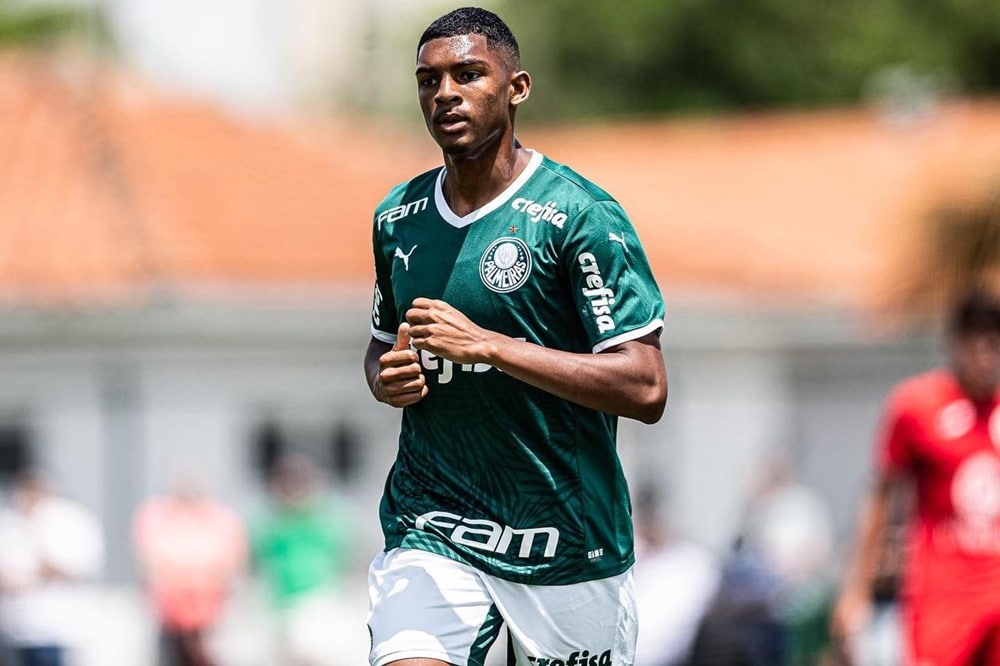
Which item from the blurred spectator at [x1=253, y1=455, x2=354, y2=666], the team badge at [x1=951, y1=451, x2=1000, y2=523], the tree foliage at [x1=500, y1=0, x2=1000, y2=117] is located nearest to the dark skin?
the team badge at [x1=951, y1=451, x2=1000, y2=523]

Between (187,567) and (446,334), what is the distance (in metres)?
10.9

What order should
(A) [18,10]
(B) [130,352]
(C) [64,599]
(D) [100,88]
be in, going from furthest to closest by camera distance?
(A) [18,10]
(D) [100,88]
(B) [130,352]
(C) [64,599]

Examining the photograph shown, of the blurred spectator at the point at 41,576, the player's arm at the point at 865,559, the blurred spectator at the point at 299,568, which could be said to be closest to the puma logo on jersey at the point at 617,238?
the player's arm at the point at 865,559

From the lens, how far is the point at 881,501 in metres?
8.58

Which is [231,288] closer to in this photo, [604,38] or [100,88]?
[100,88]

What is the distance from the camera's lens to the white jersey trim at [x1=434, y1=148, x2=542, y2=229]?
5.20 meters

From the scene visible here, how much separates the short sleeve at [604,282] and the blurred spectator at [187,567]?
34.6 ft

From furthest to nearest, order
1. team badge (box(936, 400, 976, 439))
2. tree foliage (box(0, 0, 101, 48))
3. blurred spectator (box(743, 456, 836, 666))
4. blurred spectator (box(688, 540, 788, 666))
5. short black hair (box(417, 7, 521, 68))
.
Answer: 1. tree foliage (box(0, 0, 101, 48))
2. blurred spectator (box(743, 456, 836, 666))
3. blurred spectator (box(688, 540, 788, 666))
4. team badge (box(936, 400, 976, 439))
5. short black hair (box(417, 7, 521, 68))

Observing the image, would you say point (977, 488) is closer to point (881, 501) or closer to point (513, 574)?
point (881, 501)

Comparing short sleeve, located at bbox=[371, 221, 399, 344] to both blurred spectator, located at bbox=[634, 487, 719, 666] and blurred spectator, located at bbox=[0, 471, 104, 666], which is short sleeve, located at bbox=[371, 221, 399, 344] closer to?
blurred spectator, located at bbox=[634, 487, 719, 666]

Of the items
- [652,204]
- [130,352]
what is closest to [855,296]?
[652,204]

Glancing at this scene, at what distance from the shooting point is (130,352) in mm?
20344

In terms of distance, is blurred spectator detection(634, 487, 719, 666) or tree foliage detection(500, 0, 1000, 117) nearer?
blurred spectator detection(634, 487, 719, 666)

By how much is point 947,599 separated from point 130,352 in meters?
13.5
